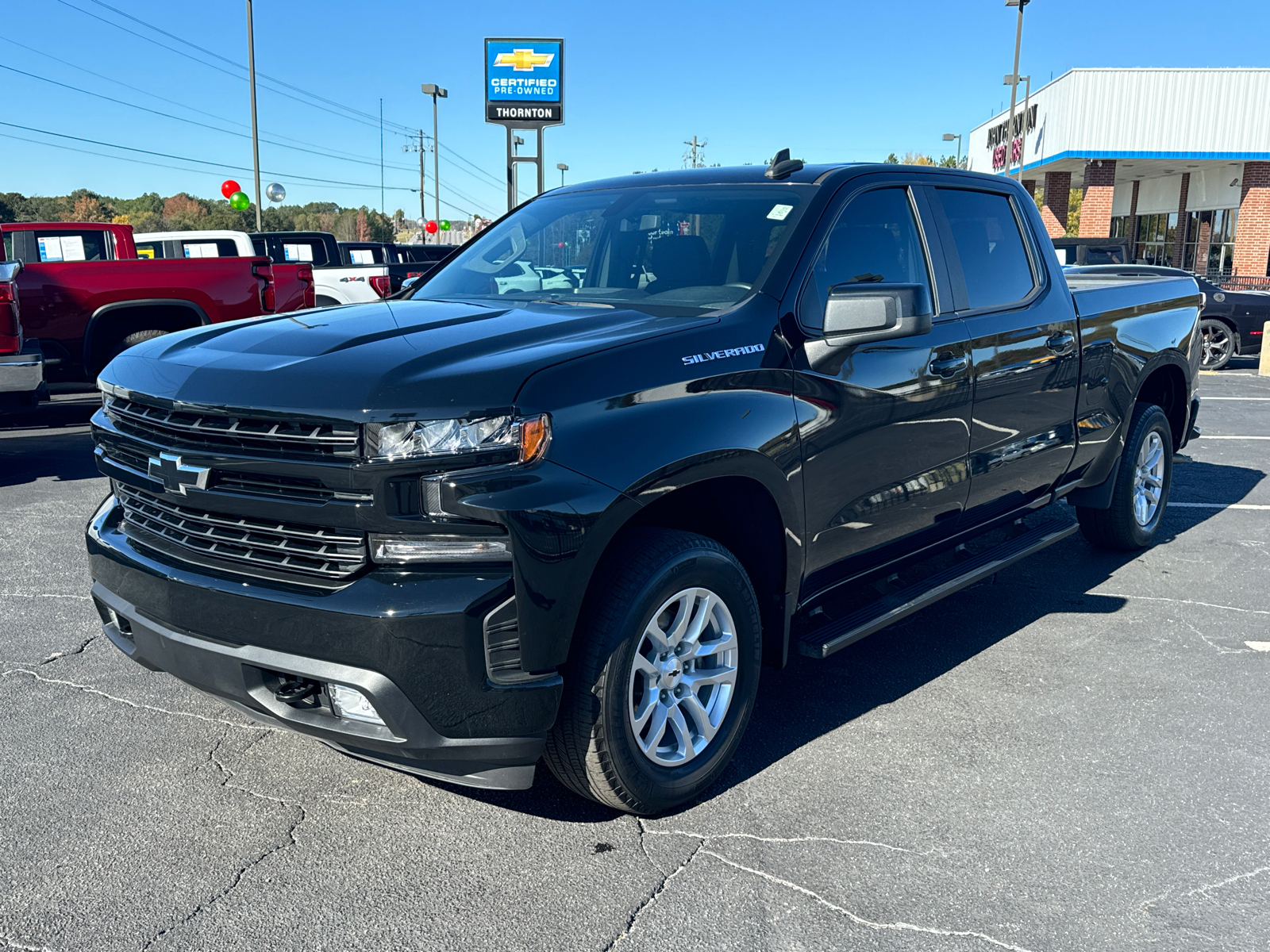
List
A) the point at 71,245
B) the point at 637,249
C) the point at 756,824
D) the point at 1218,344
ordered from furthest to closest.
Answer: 1. the point at 1218,344
2. the point at 71,245
3. the point at 637,249
4. the point at 756,824

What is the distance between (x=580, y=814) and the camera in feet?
11.1

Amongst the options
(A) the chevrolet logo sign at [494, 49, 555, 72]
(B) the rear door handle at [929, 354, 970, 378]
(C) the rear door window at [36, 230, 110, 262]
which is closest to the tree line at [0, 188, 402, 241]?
(A) the chevrolet logo sign at [494, 49, 555, 72]

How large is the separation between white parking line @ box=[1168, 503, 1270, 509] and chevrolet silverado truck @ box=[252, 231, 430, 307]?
6.98 m

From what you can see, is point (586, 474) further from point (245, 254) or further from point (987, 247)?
point (245, 254)

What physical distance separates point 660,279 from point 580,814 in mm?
1886

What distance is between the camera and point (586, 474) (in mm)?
2900

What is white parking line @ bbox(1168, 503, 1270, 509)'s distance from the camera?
771 centimetres

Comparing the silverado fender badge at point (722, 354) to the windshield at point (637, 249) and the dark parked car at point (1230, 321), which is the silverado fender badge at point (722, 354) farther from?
the dark parked car at point (1230, 321)

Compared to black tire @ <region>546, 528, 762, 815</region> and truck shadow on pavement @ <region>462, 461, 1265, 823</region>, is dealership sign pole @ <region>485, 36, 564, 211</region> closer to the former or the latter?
truck shadow on pavement @ <region>462, 461, 1265, 823</region>

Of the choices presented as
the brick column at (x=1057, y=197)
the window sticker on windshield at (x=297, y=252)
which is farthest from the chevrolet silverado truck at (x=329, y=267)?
the brick column at (x=1057, y=197)

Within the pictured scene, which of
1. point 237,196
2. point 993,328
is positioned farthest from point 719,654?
point 237,196

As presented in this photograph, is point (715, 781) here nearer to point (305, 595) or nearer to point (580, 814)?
point (580, 814)

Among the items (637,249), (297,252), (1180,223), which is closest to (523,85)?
(297,252)

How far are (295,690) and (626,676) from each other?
2.94ft
